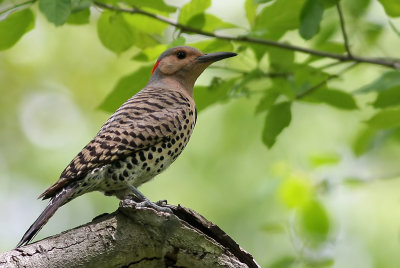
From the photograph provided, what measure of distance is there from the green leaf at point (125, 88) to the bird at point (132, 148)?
7 centimetres

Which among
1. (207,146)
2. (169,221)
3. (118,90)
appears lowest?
(169,221)

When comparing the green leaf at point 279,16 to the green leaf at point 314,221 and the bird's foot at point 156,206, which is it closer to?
the bird's foot at point 156,206

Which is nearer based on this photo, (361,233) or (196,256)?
(196,256)

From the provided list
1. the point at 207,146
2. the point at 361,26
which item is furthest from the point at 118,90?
the point at 207,146

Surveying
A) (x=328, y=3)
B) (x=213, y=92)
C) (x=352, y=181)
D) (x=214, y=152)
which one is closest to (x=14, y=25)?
(x=213, y=92)

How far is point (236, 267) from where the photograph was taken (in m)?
4.00

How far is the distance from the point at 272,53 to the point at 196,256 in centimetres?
202

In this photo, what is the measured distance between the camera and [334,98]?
17.4 ft

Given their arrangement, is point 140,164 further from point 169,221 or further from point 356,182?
point 356,182

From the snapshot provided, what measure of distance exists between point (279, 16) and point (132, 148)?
141 cm

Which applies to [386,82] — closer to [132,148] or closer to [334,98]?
[334,98]

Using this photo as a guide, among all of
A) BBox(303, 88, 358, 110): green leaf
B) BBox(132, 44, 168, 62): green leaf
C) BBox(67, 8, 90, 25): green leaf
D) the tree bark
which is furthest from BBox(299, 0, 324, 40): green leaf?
the tree bark

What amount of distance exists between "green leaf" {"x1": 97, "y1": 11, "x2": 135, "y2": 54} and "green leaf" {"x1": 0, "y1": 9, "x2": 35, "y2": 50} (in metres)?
0.55

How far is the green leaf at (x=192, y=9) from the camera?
500 centimetres
